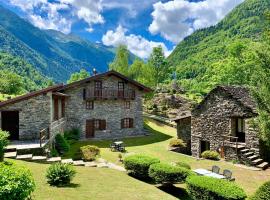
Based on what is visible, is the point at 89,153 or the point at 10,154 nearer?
the point at 10,154

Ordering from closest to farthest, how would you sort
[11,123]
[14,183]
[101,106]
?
1. [14,183]
2. [11,123]
3. [101,106]

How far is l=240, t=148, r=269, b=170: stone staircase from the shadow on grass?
35.4 ft

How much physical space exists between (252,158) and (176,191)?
1167 cm

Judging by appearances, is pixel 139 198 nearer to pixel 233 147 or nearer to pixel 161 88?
pixel 233 147

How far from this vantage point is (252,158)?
27.8 metres

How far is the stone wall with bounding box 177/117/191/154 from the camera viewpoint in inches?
1423

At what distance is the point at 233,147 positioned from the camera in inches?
1168

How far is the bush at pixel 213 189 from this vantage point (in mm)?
14750

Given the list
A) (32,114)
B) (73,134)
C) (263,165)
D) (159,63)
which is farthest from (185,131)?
(159,63)

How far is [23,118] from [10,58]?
183 m

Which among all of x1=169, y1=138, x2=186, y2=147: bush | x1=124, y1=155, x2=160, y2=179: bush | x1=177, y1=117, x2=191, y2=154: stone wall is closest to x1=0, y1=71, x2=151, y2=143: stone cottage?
x1=177, y1=117, x2=191, y2=154: stone wall

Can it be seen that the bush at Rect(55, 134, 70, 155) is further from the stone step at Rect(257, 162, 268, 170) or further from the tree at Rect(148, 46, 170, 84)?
the tree at Rect(148, 46, 170, 84)

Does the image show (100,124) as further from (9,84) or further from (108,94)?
(9,84)

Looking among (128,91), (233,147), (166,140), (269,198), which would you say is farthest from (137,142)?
(269,198)
